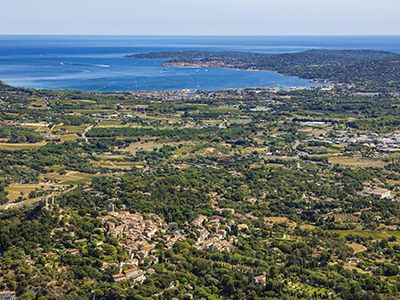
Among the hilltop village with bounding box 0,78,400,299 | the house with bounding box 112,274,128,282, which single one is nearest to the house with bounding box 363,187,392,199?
the hilltop village with bounding box 0,78,400,299

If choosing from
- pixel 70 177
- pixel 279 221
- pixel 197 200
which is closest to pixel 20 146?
pixel 70 177

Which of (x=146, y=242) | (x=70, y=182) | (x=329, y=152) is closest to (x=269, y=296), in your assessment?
(x=146, y=242)

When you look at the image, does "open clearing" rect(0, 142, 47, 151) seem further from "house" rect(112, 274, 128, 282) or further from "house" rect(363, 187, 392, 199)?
"house" rect(112, 274, 128, 282)

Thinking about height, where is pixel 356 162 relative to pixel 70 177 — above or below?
above

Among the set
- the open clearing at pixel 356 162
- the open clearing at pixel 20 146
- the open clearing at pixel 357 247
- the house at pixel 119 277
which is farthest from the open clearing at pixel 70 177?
the house at pixel 119 277

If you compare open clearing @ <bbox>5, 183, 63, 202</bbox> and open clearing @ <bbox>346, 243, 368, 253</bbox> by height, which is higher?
open clearing @ <bbox>346, 243, 368, 253</bbox>

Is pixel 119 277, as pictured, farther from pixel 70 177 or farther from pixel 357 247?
pixel 70 177

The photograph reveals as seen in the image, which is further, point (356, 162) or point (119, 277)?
point (356, 162)

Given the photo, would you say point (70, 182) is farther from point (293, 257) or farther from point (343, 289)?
point (343, 289)
